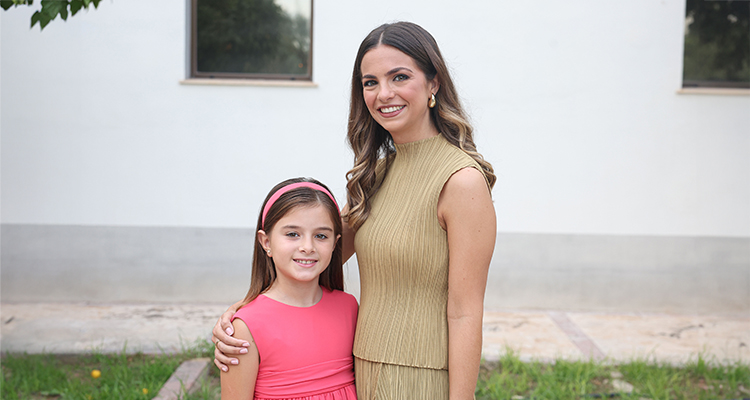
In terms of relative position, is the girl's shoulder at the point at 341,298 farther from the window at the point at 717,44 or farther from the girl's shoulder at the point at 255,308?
the window at the point at 717,44

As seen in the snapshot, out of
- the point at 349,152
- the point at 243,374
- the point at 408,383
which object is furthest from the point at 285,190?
the point at 349,152

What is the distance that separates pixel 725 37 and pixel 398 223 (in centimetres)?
533

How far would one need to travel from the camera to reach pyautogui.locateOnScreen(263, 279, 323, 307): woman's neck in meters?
1.78

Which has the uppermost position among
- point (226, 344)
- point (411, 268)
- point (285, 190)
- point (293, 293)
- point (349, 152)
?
point (349, 152)

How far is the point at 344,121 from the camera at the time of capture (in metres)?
5.38

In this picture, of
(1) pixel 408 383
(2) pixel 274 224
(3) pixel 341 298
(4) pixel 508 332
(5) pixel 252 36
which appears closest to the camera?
(1) pixel 408 383

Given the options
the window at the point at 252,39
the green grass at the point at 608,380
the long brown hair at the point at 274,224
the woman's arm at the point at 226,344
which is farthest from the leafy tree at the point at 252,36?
the woman's arm at the point at 226,344

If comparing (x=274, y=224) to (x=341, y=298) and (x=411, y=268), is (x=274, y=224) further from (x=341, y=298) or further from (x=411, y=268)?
(x=411, y=268)

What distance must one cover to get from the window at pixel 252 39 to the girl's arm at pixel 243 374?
4114 mm

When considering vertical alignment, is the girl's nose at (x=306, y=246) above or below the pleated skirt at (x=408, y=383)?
above

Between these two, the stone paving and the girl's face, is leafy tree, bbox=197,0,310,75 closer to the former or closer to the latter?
the stone paving

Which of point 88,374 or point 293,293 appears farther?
point 88,374

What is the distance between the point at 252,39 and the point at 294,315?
4.30m

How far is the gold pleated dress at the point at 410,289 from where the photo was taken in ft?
5.33
